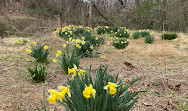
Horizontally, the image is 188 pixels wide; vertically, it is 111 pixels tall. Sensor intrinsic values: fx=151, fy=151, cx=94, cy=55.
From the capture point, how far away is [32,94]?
7.19 feet

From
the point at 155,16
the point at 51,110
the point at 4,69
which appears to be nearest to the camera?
the point at 51,110

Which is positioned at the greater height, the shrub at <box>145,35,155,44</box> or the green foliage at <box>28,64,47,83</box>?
the shrub at <box>145,35,155,44</box>

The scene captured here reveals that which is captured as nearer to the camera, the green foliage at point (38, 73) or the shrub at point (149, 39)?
the green foliage at point (38, 73)

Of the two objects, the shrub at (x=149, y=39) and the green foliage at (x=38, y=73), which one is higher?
the shrub at (x=149, y=39)

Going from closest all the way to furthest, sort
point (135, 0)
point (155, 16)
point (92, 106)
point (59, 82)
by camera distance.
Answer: point (92, 106) < point (59, 82) < point (155, 16) < point (135, 0)

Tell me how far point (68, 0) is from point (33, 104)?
12.8 metres

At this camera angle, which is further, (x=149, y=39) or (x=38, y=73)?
(x=149, y=39)

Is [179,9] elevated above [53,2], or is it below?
below

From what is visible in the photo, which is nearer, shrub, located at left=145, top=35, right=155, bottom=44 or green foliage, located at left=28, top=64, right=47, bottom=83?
green foliage, located at left=28, top=64, right=47, bottom=83

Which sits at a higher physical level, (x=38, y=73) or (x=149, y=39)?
(x=149, y=39)

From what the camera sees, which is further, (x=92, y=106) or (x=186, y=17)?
(x=186, y=17)

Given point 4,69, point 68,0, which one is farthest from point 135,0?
point 4,69

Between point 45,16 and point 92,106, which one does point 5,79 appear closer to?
point 92,106

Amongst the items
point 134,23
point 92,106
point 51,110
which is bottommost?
point 51,110
